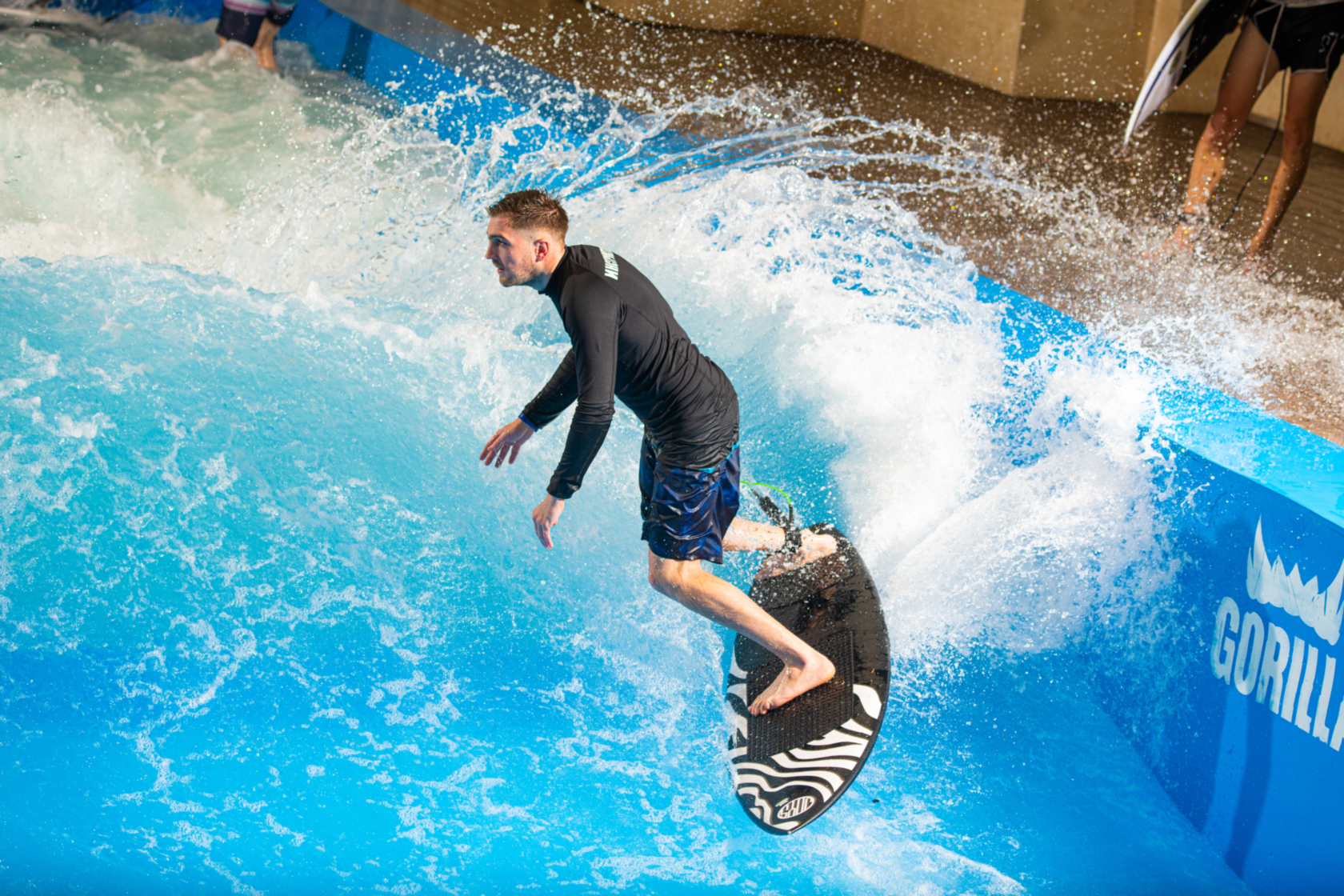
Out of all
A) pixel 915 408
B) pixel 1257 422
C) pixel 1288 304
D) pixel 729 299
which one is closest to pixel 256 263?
pixel 729 299

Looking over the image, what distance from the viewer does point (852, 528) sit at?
337 centimetres

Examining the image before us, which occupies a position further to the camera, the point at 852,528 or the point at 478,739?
the point at 852,528

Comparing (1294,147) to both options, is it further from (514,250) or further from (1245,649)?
(514,250)

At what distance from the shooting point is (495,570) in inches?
123

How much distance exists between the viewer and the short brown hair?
7.32ft

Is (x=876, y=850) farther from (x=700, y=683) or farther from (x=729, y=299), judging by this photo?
(x=729, y=299)

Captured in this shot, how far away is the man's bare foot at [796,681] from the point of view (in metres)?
2.67

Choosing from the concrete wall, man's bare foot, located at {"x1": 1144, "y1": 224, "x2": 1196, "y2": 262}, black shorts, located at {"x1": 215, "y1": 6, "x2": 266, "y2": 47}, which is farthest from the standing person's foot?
black shorts, located at {"x1": 215, "y1": 6, "x2": 266, "y2": 47}

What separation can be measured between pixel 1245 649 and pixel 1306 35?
293cm

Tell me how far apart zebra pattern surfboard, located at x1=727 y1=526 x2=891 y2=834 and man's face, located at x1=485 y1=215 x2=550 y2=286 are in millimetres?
1299

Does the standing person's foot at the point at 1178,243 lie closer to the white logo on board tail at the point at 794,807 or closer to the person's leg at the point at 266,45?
the white logo on board tail at the point at 794,807

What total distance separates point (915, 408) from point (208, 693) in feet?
7.57

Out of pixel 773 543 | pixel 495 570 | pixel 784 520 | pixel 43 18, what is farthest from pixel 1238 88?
pixel 43 18

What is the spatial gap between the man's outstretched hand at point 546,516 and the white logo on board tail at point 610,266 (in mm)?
547
